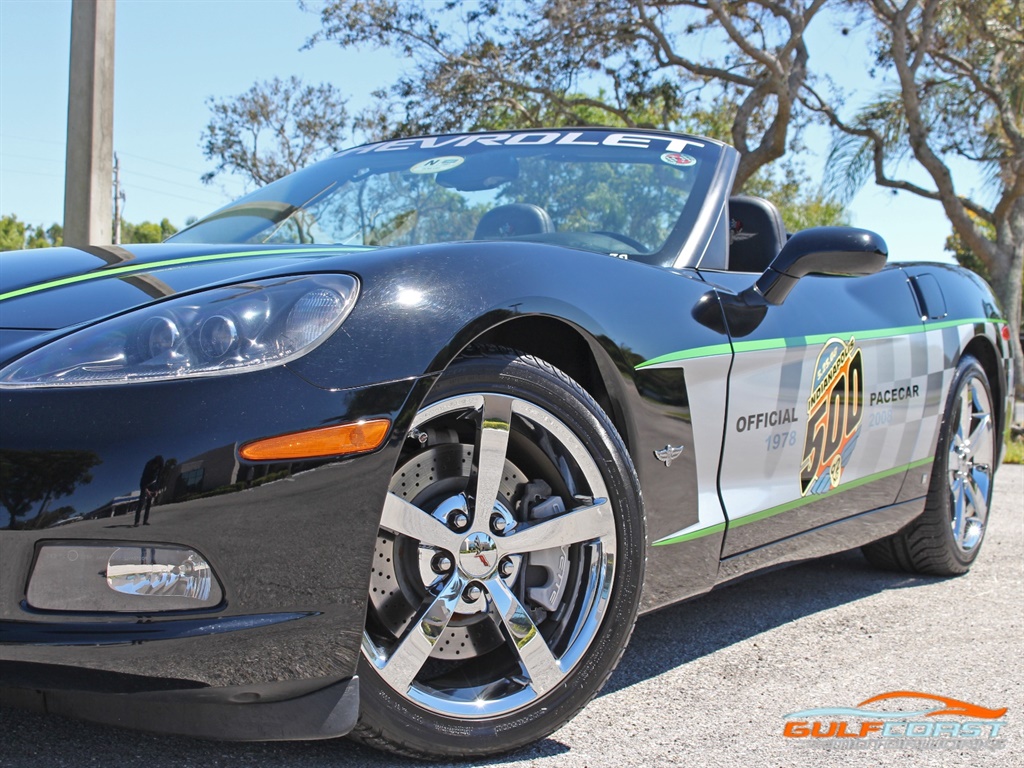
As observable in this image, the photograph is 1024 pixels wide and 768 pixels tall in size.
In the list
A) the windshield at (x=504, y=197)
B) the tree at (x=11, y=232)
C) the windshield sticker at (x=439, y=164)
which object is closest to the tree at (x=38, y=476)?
the windshield at (x=504, y=197)

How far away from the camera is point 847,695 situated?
8.66ft

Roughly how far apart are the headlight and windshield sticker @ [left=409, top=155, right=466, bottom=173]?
144cm

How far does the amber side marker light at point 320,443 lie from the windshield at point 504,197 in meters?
1.19

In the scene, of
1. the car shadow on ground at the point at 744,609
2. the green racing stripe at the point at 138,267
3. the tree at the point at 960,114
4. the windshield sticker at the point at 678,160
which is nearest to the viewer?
the green racing stripe at the point at 138,267

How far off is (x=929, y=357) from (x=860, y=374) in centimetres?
61

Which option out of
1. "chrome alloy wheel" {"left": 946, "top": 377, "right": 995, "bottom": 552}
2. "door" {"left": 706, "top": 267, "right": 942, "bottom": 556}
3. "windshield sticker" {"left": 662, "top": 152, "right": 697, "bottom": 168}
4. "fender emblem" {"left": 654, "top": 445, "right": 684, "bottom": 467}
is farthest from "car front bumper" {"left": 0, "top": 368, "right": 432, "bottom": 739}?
"chrome alloy wheel" {"left": 946, "top": 377, "right": 995, "bottom": 552}

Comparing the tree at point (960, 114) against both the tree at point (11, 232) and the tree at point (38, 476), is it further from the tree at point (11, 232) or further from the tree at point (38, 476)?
the tree at point (11, 232)

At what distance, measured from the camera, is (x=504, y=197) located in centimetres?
312

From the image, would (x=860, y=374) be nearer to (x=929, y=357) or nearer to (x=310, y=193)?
(x=929, y=357)

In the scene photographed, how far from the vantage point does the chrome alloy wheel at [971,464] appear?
4070 millimetres

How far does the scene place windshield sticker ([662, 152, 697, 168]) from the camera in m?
3.24

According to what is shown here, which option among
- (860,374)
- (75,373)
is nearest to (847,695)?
(860,374)

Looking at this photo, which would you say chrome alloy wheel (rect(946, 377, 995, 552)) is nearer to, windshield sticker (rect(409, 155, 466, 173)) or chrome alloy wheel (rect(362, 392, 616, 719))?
windshield sticker (rect(409, 155, 466, 173))
